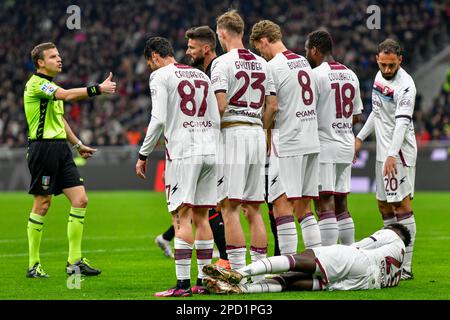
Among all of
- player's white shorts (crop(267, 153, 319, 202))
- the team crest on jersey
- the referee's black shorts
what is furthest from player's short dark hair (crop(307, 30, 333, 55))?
the team crest on jersey

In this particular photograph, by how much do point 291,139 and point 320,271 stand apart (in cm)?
158

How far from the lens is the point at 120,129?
32.9m

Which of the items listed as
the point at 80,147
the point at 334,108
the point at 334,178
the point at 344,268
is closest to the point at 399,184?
the point at 334,178

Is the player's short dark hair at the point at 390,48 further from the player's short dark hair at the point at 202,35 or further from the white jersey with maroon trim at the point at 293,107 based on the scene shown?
the player's short dark hair at the point at 202,35

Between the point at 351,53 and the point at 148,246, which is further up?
the point at 351,53

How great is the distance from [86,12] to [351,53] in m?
12.0

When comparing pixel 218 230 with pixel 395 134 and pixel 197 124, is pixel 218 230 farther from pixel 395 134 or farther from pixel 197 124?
pixel 197 124

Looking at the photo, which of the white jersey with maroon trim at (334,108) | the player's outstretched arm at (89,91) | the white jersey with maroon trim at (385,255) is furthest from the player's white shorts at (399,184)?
the player's outstretched arm at (89,91)

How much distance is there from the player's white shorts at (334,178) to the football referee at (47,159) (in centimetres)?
277

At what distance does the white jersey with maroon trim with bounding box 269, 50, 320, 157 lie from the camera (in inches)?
385

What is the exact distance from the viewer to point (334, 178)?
10531 millimetres

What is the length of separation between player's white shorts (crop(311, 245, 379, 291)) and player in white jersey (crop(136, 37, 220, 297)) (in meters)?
1.07
